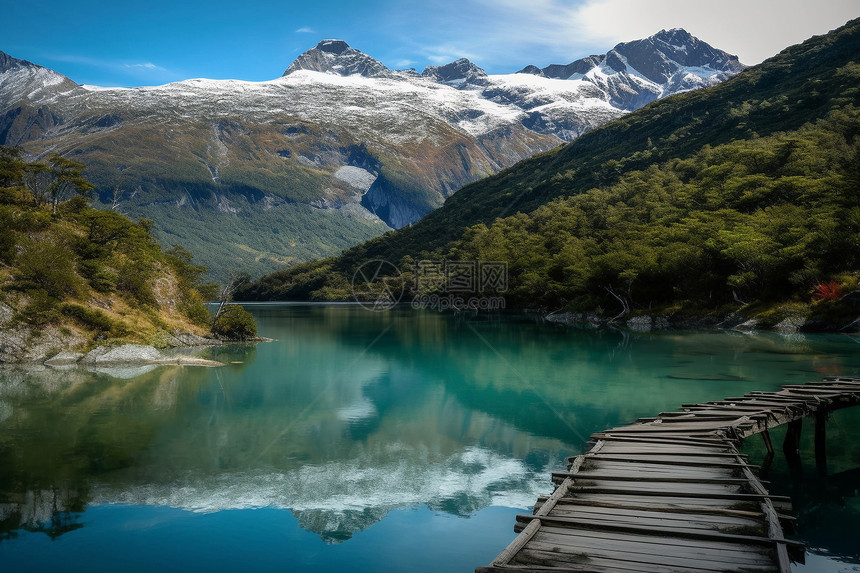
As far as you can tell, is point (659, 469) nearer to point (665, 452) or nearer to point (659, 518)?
point (665, 452)

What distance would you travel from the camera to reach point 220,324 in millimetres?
61062

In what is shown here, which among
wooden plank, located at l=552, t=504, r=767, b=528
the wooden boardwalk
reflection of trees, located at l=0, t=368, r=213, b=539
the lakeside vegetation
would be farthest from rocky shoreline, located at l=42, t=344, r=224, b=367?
wooden plank, located at l=552, t=504, r=767, b=528

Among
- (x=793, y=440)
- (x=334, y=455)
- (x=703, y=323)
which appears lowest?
(x=334, y=455)

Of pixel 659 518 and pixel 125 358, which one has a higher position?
pixel 659 518

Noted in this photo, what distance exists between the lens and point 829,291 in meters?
54.3

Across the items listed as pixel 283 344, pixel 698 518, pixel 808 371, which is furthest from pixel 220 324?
pixel 698 518

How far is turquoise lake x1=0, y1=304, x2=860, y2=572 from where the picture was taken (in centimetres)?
1284

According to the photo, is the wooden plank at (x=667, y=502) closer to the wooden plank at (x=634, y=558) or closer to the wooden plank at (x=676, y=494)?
the wooden plank at (x=676, y=494)

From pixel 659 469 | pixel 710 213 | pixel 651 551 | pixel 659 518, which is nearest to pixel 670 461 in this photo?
pixel 659 469

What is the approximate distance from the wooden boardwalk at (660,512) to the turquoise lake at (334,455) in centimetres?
231

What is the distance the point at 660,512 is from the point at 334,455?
42.2ft

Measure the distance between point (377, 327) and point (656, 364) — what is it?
52.1 metres

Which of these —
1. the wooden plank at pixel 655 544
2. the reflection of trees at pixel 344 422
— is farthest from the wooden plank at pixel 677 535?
the reflection of trees at pixel 344 422

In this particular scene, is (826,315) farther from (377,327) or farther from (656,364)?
(377,327)
